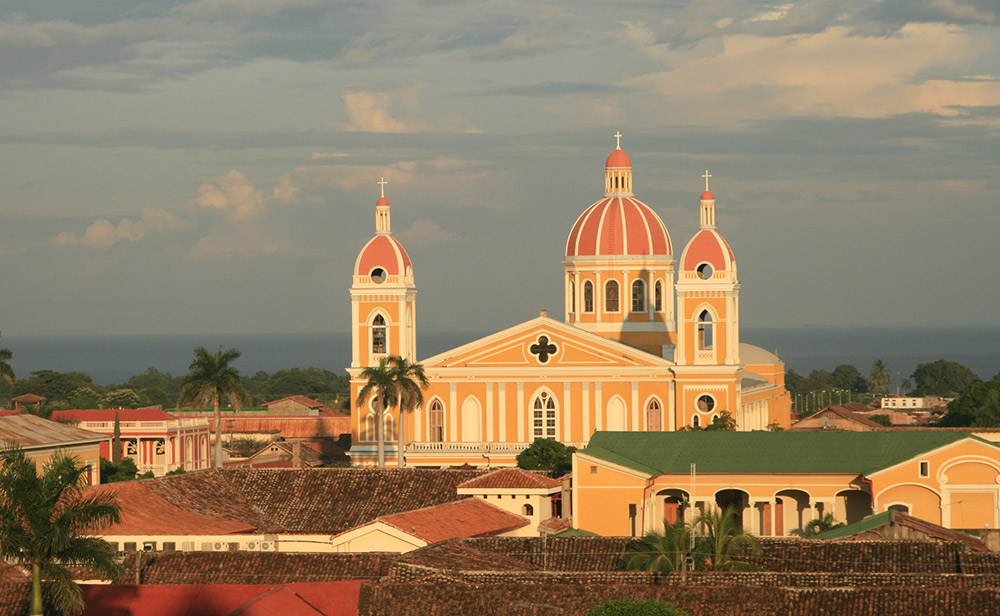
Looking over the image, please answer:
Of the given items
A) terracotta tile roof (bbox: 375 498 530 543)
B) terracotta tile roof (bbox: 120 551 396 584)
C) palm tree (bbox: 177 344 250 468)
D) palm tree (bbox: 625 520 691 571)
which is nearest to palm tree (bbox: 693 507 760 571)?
palm tree (bbox: 625 520 691 571)

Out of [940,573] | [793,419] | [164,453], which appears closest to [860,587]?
[940,573]

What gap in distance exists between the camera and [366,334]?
74.8 m

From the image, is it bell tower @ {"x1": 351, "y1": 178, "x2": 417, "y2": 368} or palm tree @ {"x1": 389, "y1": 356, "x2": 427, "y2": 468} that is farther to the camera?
bell tower @ {"x1": 351, "y1": 178, "x2": 417, "y2": 368}

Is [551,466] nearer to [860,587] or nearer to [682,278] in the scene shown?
[682,278]

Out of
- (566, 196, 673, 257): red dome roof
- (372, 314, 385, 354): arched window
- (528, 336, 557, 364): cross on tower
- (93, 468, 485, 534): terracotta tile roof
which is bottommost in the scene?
(93, 468, 485, 534): terracotta tile roof

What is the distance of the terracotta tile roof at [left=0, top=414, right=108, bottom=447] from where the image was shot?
58.1 m

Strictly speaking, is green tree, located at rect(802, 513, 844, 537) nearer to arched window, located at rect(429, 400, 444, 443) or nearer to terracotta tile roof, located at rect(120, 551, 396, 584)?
terracotta tile roof, located at rect(120, 551, 396, 584)

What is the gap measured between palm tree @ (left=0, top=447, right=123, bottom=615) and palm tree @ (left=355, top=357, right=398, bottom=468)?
37.2 meters

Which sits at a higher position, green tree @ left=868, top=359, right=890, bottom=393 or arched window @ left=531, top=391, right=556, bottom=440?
green tree @ left=868, top=359, right=890, bottom=393

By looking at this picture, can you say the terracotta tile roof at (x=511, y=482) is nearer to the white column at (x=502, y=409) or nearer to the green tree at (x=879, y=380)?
the white column at (x=502, y=409)

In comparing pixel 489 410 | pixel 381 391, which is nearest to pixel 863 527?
pixel 381 391

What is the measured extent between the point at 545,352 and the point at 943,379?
106 metres

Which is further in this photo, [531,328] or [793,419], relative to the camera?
[793,419]

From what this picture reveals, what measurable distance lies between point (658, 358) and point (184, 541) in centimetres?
2981
